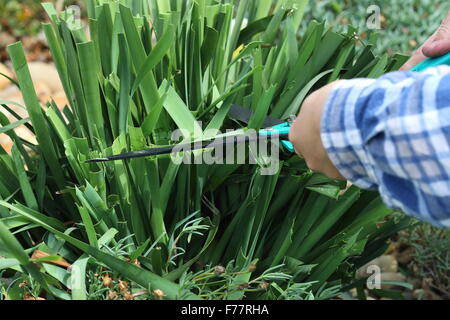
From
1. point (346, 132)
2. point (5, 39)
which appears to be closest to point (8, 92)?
point (5, 39)

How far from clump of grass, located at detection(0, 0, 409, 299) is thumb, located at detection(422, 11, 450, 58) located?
0.67 ft

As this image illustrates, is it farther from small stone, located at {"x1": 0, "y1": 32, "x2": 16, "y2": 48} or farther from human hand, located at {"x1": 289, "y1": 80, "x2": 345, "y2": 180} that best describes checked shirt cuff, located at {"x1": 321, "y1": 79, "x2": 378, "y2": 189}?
small stone, located at {"x1": 0, "y1": 32, "x2": 16, "y2": 48}

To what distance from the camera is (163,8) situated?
142 cm

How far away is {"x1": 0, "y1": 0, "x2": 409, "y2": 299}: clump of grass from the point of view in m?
1.14

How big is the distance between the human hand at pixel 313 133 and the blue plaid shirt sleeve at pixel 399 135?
0.08 ft

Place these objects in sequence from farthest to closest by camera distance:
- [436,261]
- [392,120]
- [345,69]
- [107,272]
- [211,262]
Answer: [436,261], [345,69], [211,262], [107,272], [392,120]

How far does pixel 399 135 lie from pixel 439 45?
404mm

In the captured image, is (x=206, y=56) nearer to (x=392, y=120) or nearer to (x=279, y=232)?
(x=279, y=232)

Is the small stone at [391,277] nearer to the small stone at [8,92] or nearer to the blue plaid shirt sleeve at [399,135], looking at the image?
the blue plaid shirt sleeve at [399,135]

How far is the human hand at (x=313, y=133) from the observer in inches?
32.8

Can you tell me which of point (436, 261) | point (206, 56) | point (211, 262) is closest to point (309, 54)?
point (206, 56)

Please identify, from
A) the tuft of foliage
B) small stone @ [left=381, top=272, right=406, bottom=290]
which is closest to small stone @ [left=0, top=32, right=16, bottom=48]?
the tuft of foliage
